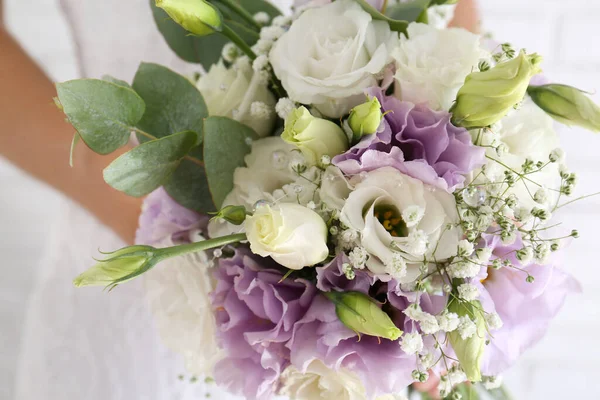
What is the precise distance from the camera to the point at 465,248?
334 millimetres

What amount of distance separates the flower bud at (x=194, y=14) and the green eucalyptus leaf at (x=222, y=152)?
0.21 ft

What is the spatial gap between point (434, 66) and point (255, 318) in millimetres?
223

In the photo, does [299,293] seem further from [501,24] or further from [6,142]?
[501,24]

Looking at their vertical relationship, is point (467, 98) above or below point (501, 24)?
above

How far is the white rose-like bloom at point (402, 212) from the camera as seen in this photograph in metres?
0.34

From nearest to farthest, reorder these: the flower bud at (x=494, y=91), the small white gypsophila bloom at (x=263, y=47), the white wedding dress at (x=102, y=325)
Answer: the flower bud at (x=494, y=91) < the small white gypsophila bloom at (x=263, y=47) < the white wedding dress at (x=102, y=325)

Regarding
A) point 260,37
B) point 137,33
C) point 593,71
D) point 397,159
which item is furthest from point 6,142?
point 593,71

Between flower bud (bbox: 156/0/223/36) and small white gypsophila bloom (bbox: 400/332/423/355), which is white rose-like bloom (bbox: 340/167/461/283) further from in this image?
flower bud (bbox: 156/0/223/36)

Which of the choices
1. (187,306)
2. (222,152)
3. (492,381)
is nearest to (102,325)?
(187,306)

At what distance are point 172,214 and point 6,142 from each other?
0.25m

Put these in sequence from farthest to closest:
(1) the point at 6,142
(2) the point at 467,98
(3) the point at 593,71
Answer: (3) the point at 593,71 → (1) the point at 6,142 → (2) the point at 467,98

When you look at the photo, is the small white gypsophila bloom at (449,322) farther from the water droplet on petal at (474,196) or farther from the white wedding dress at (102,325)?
the white wedding dress at (102,325)

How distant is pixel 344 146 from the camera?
0.37 metres

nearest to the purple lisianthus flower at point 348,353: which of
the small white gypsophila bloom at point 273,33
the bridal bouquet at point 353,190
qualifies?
the bridal bouquet at point 353,190
